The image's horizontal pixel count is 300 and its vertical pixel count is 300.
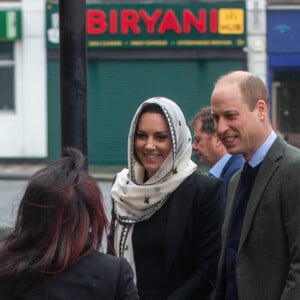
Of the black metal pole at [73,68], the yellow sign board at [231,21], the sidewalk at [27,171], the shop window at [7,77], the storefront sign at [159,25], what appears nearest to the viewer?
the black metal pole at [73,68]

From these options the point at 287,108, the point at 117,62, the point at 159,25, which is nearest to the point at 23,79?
the point at 117,62

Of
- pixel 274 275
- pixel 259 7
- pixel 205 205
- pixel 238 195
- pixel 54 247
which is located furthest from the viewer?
pixel 259 7

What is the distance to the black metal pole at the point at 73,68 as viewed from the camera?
12.6 ft

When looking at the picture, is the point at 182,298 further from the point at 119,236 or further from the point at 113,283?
the point at 113,283

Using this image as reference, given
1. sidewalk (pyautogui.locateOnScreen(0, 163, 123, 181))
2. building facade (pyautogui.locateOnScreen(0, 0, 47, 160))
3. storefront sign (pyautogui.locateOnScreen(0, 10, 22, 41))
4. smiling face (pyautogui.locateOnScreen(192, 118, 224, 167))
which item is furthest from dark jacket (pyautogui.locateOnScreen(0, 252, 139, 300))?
storefront sign (pyautogui.locateOnScreen(0, 10, 22, 41))

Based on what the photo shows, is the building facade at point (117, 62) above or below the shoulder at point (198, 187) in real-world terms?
above

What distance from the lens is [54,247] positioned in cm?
237

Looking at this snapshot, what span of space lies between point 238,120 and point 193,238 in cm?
65

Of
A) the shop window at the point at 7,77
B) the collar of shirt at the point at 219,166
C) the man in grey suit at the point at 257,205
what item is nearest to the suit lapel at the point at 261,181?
the man in grey suit at the point at 257,205

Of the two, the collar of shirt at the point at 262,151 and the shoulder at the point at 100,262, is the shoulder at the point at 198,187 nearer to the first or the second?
the collar of shirt at the point at 262,151

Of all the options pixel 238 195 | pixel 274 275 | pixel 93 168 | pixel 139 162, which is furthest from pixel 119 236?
pixel 93 168

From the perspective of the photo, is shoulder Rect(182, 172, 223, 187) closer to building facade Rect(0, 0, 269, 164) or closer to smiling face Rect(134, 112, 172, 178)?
smiling face Rect(134, 112, 172, 178)

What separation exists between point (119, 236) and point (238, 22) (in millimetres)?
17314

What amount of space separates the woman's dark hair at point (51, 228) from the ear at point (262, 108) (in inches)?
39.3
